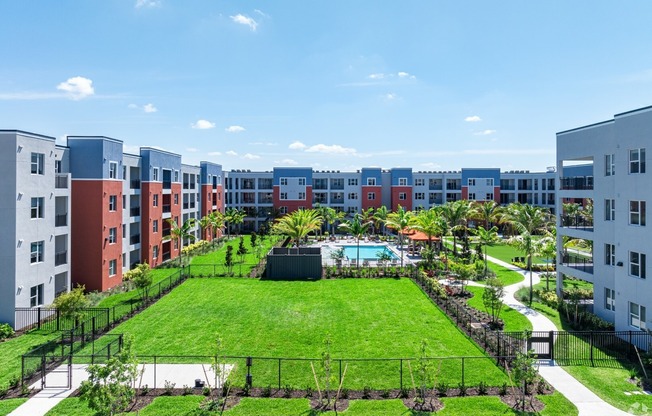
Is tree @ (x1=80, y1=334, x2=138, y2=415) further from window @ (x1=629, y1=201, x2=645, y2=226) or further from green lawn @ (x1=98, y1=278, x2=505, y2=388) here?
window @ (x1=629, y1=201, x2=645, y2=226)

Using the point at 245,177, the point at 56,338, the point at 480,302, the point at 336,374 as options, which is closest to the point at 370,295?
the point at 480,302

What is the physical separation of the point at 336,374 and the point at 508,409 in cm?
635

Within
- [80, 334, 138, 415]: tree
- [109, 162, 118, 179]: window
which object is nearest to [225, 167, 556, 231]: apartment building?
[109, 162, 118, 179]: window

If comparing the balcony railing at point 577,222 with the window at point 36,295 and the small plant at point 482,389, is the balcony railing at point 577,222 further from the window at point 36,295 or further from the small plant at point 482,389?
the window at point 36,295

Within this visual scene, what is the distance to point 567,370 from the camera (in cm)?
1758

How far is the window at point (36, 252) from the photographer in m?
25.0

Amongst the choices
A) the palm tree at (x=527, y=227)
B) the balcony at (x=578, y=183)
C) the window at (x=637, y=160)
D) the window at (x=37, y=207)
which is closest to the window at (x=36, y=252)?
the window at (x=37, y=207)

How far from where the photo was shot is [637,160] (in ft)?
68.0

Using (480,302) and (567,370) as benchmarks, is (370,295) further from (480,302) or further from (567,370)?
(567,370)

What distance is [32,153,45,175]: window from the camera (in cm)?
2525

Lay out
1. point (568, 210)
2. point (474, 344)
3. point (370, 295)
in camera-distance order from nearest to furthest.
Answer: point (474, 344), point (370, 295), point (568, 210)

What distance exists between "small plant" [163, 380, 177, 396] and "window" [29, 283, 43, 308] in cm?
1406

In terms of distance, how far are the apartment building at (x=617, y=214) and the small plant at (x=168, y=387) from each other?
69.1 ft

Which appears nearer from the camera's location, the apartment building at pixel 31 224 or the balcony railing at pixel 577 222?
the apartment building at pixel 31 224
